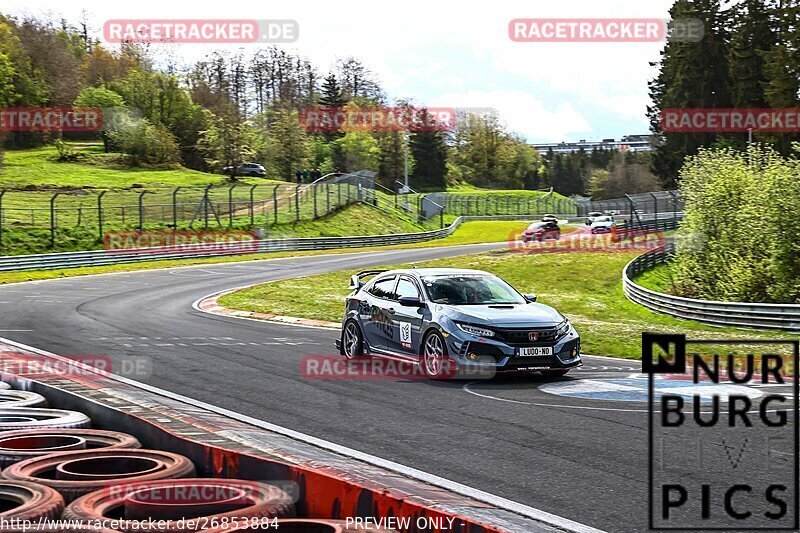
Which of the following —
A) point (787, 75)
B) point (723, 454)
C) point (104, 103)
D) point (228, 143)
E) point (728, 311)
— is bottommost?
point (728, 311)

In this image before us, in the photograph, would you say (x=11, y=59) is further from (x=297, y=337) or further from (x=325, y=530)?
(x=325, y=530)

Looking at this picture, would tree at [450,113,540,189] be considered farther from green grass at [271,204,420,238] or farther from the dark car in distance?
the dark car in distance

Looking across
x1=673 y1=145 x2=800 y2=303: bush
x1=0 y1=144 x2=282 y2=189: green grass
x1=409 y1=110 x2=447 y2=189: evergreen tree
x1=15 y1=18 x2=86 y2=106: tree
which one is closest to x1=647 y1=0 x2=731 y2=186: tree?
x1=0 y1=144 x2=282 y2=189: green grass

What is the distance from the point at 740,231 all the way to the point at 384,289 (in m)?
19.9

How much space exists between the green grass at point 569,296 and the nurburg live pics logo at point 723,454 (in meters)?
5.44

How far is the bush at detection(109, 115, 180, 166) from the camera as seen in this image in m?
98.6

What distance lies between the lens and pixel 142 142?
98625 mm

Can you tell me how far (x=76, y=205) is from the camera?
61.4m

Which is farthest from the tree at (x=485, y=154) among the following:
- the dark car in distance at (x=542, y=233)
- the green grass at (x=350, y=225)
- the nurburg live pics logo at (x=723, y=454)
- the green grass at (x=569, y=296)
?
the nurburg live pics logo at (x=723, y=454)

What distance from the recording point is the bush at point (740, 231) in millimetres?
28969

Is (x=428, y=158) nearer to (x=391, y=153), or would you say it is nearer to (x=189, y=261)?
(x=391, y=153)

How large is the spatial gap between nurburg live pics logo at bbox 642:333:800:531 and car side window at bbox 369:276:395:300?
4.23 meters

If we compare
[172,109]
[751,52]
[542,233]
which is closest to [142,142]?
[172,109]

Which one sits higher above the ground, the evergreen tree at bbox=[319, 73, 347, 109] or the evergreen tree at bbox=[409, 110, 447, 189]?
the evergreen tree at bbox=[319, 73, 347, 109]
